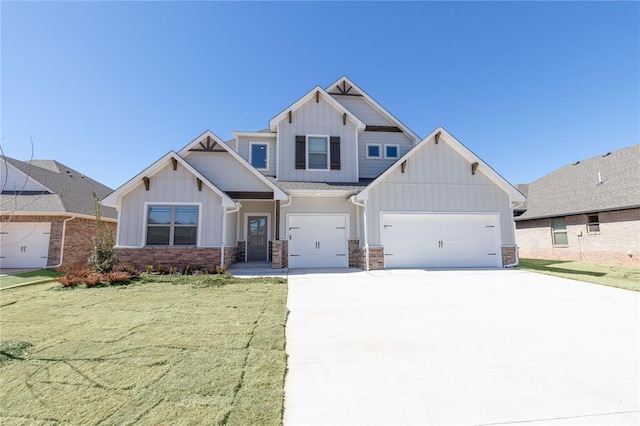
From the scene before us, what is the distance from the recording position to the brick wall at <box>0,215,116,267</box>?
12750 mm

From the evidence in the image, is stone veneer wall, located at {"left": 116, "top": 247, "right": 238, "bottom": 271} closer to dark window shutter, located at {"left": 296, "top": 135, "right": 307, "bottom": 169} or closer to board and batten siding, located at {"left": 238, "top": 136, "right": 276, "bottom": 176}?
board and batten siding, located at {"left": 238, "top": 136, "right": 276, "bottom": 176}

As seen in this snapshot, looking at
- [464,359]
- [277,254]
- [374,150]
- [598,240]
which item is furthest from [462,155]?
[464,359]

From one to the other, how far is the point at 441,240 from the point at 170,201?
441 inches

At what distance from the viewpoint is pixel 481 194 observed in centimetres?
1199

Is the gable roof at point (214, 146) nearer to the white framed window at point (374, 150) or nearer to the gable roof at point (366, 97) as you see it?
the white framed window at point (374, 150)

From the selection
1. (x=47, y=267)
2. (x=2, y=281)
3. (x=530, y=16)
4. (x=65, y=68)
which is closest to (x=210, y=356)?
(x=2, y=281)

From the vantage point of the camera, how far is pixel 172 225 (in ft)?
35.2

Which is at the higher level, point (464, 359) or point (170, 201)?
point (170, 201)

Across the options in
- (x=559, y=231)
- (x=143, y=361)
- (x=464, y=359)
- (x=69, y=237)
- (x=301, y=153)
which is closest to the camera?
(x=143, y=361)

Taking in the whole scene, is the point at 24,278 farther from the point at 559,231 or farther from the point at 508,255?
the point at 559,231

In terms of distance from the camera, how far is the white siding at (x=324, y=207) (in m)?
12.5

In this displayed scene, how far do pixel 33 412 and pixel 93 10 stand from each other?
11.4 meters

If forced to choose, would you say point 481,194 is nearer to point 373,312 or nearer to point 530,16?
point 530,16

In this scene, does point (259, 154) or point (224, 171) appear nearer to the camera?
point (224, 171)
